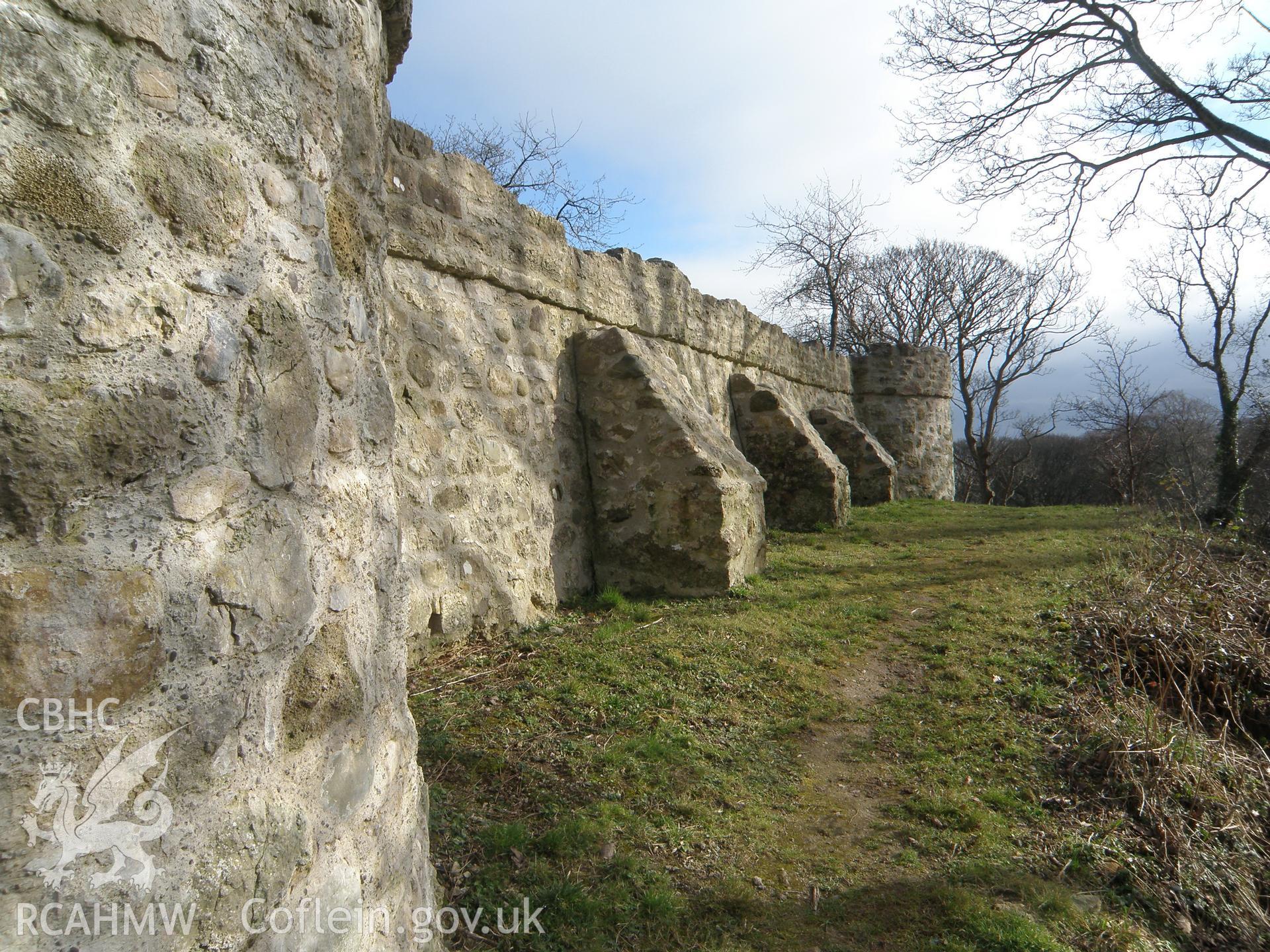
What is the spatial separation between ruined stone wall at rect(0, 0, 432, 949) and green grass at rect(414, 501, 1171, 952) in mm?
833

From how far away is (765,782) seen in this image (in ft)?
9.79

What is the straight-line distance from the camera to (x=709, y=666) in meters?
3.90

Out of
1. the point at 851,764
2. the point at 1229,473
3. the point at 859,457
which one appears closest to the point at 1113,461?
the point at 1229,473

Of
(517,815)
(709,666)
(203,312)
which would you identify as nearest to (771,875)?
(517,815)

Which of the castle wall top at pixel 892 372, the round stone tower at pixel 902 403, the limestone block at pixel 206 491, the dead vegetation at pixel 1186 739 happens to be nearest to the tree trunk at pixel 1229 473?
the round stone tower at pixel 902 403

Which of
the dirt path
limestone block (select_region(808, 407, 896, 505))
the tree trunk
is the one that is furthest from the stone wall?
the tree trunk

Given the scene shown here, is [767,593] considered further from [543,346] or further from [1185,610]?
[1185,610]

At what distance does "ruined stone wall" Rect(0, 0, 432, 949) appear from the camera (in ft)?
3.40

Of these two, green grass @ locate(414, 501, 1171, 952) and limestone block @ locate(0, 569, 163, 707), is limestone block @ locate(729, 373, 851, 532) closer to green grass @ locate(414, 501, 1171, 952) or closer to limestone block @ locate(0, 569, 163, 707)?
green grass @ locate(414, 501, 1171, 952)

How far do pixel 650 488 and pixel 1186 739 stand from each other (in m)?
2.98

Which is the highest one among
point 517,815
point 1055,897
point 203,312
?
point 203,312

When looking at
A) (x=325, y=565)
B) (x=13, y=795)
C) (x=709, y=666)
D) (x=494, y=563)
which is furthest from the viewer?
(x=494, y=563)

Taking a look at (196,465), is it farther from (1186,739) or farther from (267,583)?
(1186,739)

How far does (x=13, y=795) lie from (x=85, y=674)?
16cm
